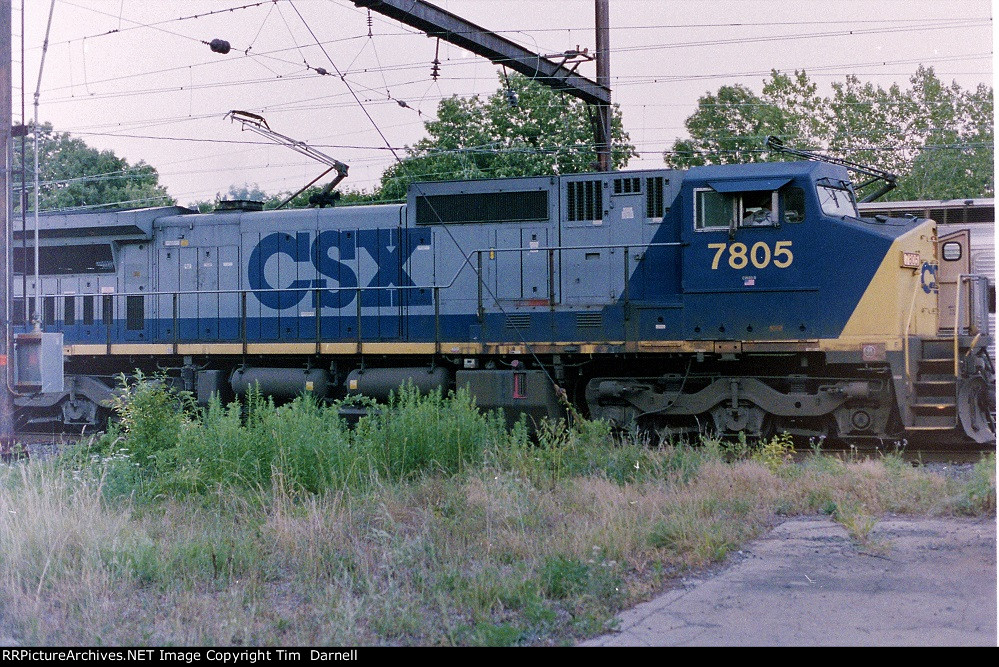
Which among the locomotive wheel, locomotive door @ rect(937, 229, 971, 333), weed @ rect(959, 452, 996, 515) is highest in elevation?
locomotive door @ rect(937, 229, 971, 333)

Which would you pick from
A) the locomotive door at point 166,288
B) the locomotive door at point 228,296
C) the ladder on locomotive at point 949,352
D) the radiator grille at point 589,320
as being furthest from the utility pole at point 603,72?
the locomotive door at point 166,288

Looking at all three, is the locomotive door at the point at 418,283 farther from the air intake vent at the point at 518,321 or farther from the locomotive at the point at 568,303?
the air intake vent at the point at 518,321

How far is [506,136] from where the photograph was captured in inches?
722

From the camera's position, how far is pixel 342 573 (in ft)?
18.5

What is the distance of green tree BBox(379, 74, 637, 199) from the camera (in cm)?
1800

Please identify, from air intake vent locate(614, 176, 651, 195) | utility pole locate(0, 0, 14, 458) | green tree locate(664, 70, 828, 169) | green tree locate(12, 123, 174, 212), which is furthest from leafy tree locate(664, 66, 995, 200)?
green tree locate(12, 123, 174, 212)

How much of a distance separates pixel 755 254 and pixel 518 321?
2.95 metres

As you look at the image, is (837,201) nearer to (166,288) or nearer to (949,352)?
(949,352)

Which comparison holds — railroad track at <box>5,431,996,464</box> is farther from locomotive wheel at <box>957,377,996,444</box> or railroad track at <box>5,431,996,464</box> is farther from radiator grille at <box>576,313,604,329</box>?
radiator grille at <box>576,313,604,329</box>

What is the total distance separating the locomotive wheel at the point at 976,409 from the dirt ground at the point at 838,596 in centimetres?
371

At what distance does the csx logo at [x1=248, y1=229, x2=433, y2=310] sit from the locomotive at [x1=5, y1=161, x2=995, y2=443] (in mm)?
32

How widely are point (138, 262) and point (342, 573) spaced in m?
9.98

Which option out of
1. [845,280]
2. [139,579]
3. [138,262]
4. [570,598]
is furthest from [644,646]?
[138,262]

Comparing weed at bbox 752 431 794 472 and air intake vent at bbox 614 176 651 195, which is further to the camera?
air intake vent at bbox 614 176 651 195
